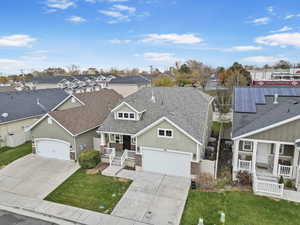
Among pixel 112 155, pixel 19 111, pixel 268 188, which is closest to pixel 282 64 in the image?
pixel 268 188

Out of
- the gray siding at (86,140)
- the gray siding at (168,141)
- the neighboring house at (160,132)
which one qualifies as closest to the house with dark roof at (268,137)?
the neighboring house at (160,132)

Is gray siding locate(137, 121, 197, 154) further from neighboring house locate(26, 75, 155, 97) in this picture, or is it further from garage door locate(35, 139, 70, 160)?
neighboring house locate(26, 75, 155, 97)

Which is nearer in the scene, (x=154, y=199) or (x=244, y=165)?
(x=154, y=199)

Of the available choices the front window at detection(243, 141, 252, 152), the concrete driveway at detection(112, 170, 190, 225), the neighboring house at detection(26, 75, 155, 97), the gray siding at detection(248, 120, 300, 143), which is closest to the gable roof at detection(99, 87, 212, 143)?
the front window at detection(243, 141, 252, 152)

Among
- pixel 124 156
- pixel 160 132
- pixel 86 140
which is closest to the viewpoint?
pixel 160 132

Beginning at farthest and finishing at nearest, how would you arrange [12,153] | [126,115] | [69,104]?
[69,104] < [12,153] < [126,115]

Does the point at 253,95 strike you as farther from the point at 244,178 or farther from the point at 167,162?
the point at 167,162
